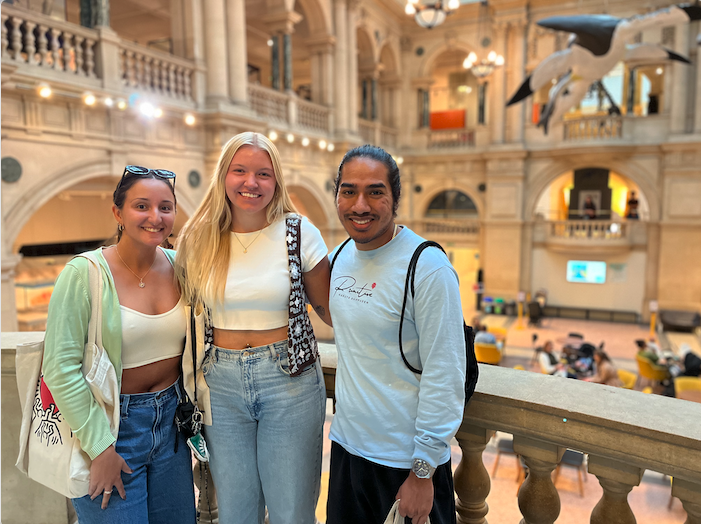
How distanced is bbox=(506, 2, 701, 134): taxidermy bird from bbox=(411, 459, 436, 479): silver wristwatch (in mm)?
9694

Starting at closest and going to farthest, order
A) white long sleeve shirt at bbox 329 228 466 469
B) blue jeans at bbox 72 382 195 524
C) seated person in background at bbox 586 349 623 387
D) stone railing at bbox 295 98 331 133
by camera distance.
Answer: white long sleeve shirt at bbox 329 228 466 469
blue jeans at bbox 72 382 195 524
seated person in background at bbox 586 349 623 387
stone railing at bbox 295 98 331 133

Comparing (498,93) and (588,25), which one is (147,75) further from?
(498,93)

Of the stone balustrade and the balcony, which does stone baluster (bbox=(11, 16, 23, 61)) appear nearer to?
the stone balustrade

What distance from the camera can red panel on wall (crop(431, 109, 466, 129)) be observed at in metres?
21.9

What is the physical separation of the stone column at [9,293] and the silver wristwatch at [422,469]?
721 centimetres

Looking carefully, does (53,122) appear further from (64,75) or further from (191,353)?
(191,353)

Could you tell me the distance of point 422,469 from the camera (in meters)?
1.59

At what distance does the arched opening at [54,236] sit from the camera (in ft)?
32.2

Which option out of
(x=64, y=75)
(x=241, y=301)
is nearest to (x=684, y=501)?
(x=241, y=301)

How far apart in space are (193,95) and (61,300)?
9.33 metres

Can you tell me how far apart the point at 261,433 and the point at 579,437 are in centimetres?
113

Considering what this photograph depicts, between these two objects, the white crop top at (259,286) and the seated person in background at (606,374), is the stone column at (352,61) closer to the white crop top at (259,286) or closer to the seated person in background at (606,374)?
the seated person in background at (606,374)

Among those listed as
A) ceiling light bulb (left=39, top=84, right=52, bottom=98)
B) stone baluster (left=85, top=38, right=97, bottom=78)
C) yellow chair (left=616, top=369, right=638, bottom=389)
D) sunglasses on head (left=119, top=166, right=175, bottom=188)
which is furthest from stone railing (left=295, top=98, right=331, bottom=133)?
sunglasses on head (left=119, top=166, right=175, bottom=188)

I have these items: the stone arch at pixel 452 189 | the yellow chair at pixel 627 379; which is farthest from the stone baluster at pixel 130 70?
the stone arch at pixel 452 189
